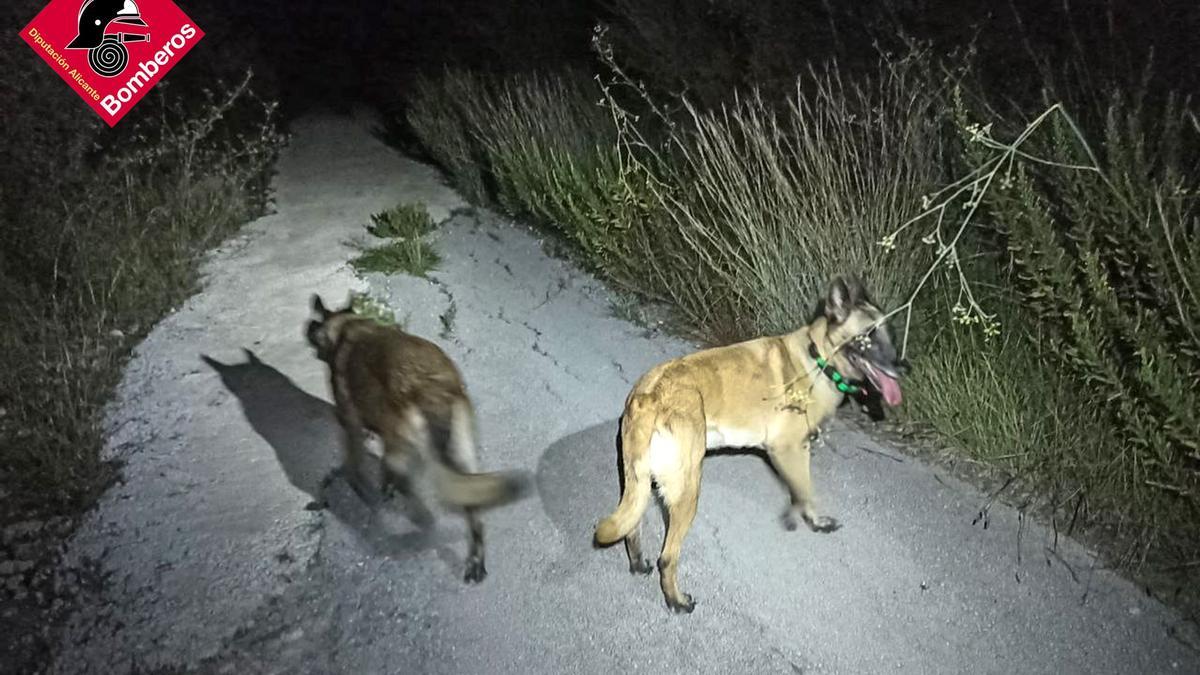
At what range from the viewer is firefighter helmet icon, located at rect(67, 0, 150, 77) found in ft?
23.7

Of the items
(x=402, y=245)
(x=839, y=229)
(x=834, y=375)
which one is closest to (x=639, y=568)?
(x=834, y=375)

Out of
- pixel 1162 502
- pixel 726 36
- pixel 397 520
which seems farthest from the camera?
pixel 726 36

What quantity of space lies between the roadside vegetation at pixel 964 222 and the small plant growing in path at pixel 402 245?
0.99 m

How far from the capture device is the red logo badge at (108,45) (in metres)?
6.76

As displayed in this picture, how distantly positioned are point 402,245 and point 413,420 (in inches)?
152

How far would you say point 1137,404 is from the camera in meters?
3.55

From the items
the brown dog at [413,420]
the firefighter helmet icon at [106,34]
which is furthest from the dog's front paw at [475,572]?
the firefighter helmet icon at [106,34]

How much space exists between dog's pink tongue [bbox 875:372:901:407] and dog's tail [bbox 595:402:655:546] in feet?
3.82

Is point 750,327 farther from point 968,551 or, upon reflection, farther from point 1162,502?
point 1162,502

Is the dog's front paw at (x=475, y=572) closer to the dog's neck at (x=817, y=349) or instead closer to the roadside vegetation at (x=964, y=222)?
the dog's neck at (x=817, y=349)

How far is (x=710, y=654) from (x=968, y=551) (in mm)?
1268

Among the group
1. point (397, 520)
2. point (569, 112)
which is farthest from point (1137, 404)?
point (569, 112)

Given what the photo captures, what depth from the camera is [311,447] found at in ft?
14.8

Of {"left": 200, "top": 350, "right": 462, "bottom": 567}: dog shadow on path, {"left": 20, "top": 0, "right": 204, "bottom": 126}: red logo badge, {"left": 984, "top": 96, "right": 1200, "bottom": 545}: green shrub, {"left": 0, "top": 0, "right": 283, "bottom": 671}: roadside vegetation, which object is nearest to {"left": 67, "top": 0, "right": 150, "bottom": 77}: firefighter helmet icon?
{"left": 20, "top": 0, "right": 204, "bottom": 126}: red logo badge
